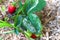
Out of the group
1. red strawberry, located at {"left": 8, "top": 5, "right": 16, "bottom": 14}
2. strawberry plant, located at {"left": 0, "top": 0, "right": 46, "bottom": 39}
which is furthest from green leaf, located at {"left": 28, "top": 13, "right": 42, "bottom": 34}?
red strawberry, located at {"left": 8, "top": 5, "right": 16, "bottom": 14}

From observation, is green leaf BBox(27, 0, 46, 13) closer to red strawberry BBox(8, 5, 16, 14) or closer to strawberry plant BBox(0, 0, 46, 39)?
strawberry plant BBox(0, 0, 46, 39)

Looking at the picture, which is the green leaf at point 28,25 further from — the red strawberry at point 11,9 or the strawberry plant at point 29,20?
the red strawberry at point 11,9

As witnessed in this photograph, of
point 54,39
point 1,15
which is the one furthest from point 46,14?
point 1,15

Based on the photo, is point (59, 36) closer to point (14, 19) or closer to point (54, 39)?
point (54, 39)

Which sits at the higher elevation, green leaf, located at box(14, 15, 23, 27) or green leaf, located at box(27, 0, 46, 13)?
green leaf, located at box(27, 0, 46, 13)

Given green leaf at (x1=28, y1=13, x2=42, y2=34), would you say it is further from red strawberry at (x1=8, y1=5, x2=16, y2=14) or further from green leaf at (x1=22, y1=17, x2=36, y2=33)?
red strawberry at (x1=8, y1=5, x2=16, y2=14)

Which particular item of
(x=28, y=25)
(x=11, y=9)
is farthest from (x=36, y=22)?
(x=11, y=9)

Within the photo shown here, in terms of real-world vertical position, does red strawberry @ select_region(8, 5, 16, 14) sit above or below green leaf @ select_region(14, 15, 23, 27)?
above

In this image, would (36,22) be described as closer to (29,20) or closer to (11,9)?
(29,20)

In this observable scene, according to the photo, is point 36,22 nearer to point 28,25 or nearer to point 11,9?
point 28,25
